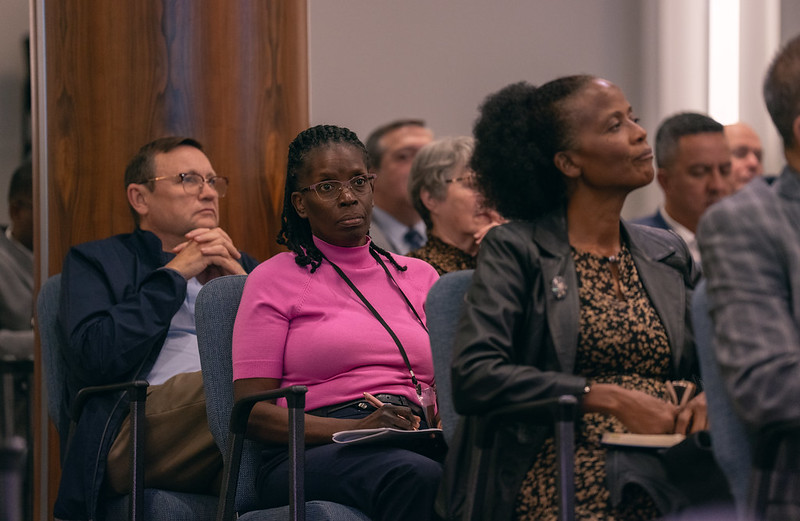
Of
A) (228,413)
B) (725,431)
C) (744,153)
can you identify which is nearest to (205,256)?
(228,413)

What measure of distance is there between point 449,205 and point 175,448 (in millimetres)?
1366

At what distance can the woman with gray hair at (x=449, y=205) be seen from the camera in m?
3.53

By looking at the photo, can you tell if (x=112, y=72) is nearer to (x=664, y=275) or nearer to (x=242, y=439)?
(x=242, y=439)

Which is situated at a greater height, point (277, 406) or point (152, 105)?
point (152, 105)

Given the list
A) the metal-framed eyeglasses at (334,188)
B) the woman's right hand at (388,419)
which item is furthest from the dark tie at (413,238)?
the woman's right hand at (388,419)

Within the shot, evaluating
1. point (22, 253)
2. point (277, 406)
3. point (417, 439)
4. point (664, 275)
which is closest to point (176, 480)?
point (277, 406)

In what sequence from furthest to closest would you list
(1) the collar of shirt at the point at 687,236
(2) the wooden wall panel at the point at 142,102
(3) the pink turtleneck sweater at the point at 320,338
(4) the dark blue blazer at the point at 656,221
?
(1) the collar of shirt at the point at 687,236 → (4) the dark blue blazer at the point at 656,221 → (2) the wooden wall panel at the point at 142,102 → (3) the pink turtleneck sweater at the point at 320,338

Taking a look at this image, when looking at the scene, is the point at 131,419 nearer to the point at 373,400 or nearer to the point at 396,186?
the point at 373,400

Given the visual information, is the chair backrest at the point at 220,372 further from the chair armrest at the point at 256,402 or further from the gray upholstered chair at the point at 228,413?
the chair armrest at the point at 256,402

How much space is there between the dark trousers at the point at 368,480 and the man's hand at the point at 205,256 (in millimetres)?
826

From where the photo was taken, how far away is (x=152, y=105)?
342cm

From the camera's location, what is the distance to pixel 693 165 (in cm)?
401

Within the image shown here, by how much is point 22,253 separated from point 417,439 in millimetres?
2179

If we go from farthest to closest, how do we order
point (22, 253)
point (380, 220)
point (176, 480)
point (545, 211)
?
point (380, 220) → point (22, 253) → point (176, 480) → point (545, 211)
